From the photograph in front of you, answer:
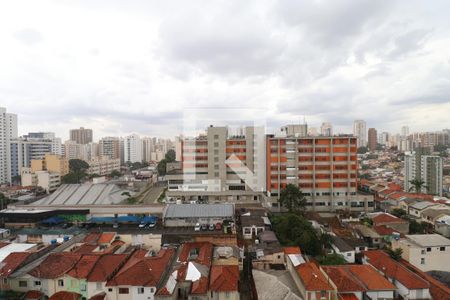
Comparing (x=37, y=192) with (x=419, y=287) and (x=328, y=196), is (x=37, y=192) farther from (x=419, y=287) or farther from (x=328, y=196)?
(x=419, y=287)

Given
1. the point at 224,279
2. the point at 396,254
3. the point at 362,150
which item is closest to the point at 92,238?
the point at 224,279

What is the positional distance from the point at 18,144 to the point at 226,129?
1209 inches

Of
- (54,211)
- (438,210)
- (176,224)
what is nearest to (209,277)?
(176,224)

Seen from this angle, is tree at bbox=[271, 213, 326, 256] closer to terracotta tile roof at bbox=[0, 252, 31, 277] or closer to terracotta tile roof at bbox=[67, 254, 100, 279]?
terracotta tile roof at bbox=[67, 254, 100, 279]

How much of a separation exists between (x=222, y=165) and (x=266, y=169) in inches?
121

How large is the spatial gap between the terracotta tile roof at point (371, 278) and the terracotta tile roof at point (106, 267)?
7.41 meters

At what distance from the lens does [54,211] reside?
1688cm

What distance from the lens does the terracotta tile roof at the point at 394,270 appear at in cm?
898

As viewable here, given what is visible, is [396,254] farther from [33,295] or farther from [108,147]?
[108,147]

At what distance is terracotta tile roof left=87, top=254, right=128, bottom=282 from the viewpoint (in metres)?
8.94

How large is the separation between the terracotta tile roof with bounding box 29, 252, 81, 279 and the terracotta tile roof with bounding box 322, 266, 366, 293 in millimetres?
7914

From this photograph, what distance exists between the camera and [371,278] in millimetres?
9250

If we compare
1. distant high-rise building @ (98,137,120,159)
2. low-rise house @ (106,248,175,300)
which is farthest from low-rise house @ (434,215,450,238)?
distant high-rise building @ (98,137,120,159)

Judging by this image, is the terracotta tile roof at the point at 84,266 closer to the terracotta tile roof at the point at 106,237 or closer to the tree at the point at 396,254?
the terracotta tile roof at the point at 106,237
